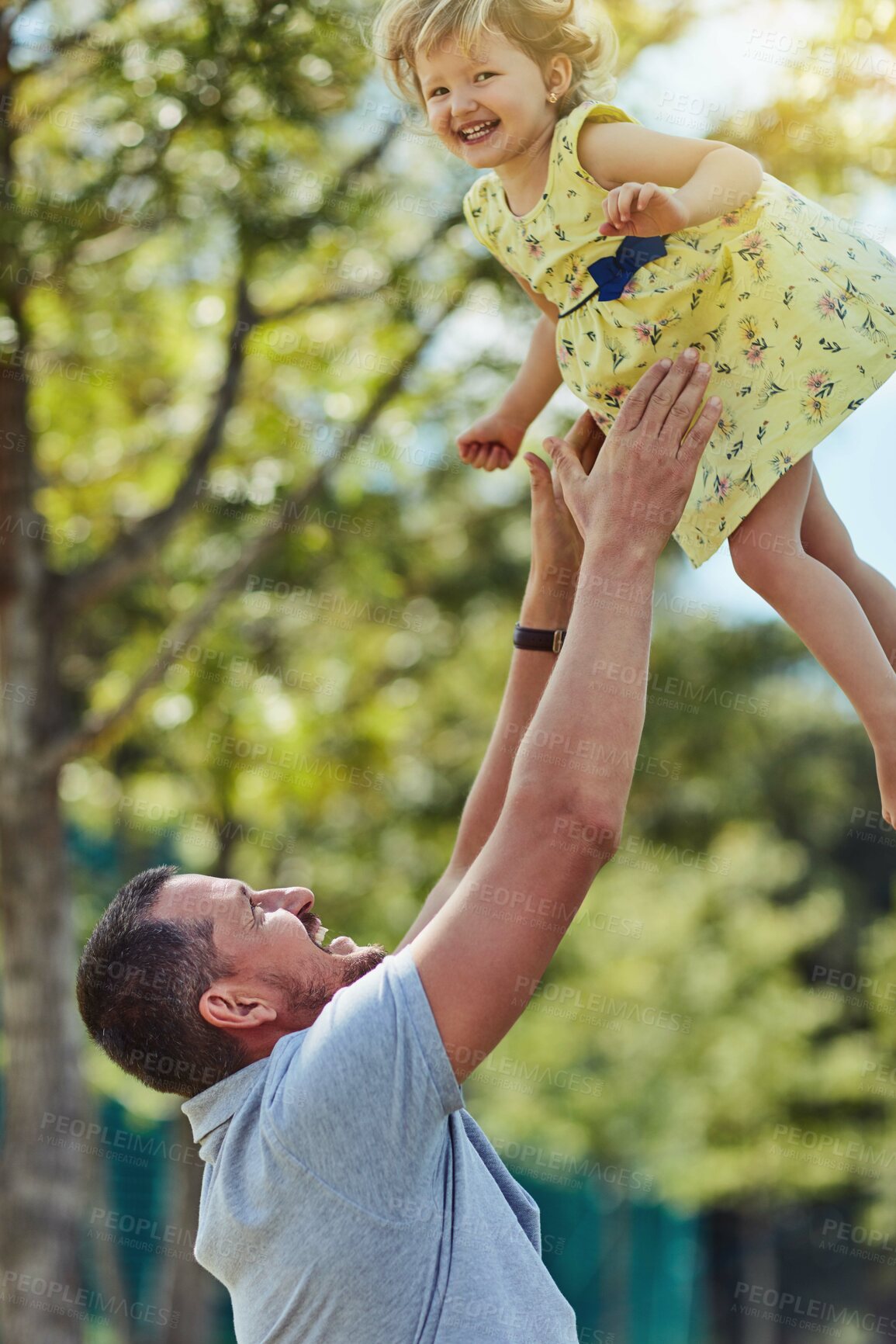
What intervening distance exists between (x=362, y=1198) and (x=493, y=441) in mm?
1155

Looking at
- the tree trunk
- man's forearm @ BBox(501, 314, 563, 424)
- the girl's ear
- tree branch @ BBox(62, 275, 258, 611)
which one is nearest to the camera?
the girl's ear

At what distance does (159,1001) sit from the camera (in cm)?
144

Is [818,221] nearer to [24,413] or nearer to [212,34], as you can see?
[212,34]

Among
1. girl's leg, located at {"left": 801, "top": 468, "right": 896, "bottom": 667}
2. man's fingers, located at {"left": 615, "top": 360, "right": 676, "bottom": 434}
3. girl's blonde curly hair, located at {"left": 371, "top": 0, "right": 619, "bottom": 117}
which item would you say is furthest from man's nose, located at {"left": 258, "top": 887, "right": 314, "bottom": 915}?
girl's blonde curly hair, located at {"left": 371, "top": 0, "right": 619, "bottom": 117}

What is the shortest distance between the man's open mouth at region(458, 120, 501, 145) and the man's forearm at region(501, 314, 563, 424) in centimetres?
37

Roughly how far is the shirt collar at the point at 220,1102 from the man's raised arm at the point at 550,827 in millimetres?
279

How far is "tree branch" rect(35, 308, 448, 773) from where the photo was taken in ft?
16.9

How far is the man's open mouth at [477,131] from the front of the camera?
166cm

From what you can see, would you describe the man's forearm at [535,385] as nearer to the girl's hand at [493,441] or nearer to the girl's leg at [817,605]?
the girl's hand at [493,441]

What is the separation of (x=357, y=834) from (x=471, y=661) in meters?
1.30

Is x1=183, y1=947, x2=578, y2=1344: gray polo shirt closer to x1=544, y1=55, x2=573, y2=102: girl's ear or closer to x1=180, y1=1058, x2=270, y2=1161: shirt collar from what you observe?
x1=180, y1=1058, x2=270, y2=1161: shirt collar

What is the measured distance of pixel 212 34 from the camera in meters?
3.83

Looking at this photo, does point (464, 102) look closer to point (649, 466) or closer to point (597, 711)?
point (649, 466)

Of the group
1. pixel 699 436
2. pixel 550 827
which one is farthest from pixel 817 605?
pixel 550 827
